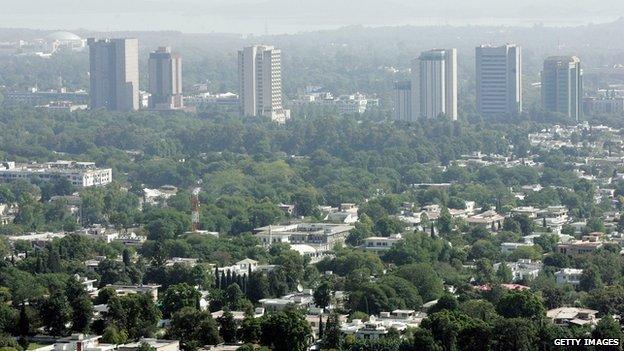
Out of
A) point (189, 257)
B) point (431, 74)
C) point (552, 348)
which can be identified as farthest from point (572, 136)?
point (552, 348)

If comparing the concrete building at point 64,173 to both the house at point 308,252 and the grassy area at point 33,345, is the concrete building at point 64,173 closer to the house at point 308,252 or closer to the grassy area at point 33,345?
Result: the house at point 308,252

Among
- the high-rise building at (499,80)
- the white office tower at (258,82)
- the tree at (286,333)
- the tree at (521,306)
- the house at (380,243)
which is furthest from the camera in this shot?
the high-rise building at (499,80)

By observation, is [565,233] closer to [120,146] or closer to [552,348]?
[552,348]

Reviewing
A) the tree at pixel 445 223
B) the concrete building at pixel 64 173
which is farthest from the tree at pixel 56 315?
the concrete building at pixel 64 173

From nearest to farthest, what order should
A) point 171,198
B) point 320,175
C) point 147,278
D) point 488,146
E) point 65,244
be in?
point 147,278, point 65,244, point 171,198, point 320,175, point 488,146

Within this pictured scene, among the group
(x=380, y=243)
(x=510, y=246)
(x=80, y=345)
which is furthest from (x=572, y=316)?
(x=380, y=243)

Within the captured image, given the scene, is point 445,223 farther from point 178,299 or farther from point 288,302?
point 178,299

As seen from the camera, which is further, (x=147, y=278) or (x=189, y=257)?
(x=189, y=257)
